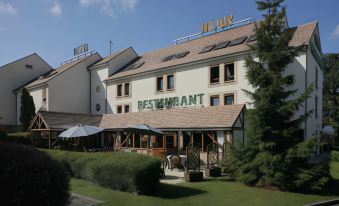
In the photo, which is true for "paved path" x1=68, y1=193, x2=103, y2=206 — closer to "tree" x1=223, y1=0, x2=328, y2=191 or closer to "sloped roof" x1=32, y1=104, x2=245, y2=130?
"tree" x1=223, y1=0, x2=328, y2=191

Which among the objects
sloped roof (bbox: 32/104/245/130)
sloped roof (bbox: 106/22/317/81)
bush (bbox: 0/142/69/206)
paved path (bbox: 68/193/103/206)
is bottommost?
paved path (bbox: 68/193/103/206)

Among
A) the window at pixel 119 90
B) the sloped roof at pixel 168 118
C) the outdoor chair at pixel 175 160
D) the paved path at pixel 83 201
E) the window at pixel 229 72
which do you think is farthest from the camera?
the window at pixel 119 90

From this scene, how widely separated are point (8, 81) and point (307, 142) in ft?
136

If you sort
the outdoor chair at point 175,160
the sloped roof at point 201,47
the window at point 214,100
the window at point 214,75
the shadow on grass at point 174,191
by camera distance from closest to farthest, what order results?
the shadow on grass at point 174,191 < the outdoor chair at point 175,160 < the sloped roof at point 201,47 < the window at point 214,100 < the window at point 214,75

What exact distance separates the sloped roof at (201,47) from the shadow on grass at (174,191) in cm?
1314

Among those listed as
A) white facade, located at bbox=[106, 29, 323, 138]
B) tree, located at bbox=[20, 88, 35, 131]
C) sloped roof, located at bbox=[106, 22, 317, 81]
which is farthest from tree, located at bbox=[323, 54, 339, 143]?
tree, located at bbox=[20, 88, 35, 131]

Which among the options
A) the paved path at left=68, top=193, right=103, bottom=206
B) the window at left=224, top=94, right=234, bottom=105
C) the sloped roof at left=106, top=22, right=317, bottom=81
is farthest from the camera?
the window at left=224, top=94, right=234, bottom=105

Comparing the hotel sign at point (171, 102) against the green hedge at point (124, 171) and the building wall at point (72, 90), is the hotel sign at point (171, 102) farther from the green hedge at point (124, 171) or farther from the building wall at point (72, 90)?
the green hedge at point (124, 171)

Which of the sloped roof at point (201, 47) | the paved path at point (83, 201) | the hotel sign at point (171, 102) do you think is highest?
the sloped roof at point (201, 47)

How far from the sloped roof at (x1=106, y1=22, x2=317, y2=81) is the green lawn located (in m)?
12.7

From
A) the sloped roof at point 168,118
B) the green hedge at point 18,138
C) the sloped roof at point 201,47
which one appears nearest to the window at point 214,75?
the sloped roof at point 201,47

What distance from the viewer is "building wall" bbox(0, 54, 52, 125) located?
44.2 m

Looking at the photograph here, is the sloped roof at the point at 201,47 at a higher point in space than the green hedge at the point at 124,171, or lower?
higher

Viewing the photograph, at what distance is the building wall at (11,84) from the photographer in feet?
145
